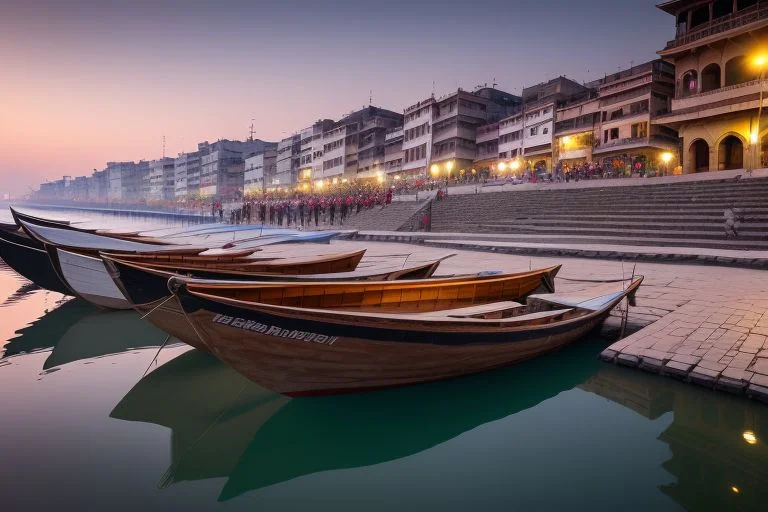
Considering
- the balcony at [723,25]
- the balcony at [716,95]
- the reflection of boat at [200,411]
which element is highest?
the balcony at [723,25]

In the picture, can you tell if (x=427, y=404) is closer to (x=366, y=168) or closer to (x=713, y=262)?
(x=713, y=262)

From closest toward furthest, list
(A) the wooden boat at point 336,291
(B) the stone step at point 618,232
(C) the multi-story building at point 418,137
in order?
(A) the wooden boat at point 336,291 → (B) the stone step at point 618,232 → (C) the multi-story building at point 418,137

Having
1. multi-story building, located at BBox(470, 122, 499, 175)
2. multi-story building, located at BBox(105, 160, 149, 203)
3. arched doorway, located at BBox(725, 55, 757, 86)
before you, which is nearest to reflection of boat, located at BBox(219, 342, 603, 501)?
arched doorway, located at BBox(725, 55, 757, 86)

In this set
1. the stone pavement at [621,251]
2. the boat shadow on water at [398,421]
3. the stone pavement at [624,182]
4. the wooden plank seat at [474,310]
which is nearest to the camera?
the boat shadow on water at [398,421]

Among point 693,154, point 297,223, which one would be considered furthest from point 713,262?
point 297,223

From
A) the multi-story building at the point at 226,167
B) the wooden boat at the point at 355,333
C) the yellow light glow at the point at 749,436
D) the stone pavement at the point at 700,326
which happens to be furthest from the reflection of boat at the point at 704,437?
the multi-story building at the point at 226,167

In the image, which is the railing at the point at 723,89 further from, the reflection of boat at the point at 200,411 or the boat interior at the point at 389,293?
the reflection of boat at the point at 200,411

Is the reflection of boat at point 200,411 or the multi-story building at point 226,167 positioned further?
the multi-story building at point 226,167

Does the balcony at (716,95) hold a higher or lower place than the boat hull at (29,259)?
higher

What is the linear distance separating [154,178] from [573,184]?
13781 cm

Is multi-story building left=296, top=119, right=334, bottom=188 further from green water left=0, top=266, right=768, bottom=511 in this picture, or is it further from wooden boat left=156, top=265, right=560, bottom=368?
green water left=0, top=266, right=768, bottom=511

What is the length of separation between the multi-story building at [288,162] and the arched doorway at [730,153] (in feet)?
224

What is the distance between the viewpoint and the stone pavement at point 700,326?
16.1 ft

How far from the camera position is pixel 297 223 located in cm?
4650
